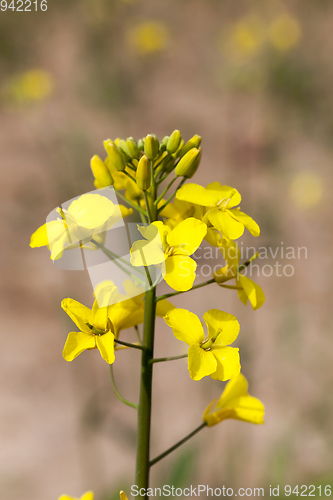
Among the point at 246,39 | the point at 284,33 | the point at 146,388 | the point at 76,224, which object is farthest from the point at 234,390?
the point at 284,33

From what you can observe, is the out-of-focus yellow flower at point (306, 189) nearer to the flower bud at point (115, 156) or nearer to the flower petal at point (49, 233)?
the flower bud at point (115, 156)

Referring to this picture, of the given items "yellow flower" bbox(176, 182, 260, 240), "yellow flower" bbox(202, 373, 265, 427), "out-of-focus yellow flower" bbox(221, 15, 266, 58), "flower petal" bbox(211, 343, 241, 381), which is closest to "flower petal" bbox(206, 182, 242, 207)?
"yellow flower" bbox(176, 182, 260, 240)

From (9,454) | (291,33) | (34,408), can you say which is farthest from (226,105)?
(9,454)

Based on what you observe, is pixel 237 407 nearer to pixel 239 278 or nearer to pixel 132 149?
pixel 239 278

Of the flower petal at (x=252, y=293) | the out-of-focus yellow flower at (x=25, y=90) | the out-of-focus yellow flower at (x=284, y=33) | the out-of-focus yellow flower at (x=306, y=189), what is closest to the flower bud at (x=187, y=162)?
the flower petal at (x=252, y=293)

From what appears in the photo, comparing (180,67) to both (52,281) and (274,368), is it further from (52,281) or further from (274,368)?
(274,368)

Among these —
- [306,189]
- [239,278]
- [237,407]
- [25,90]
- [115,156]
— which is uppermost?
[25,90]
